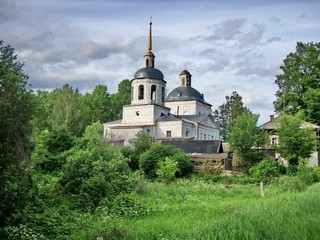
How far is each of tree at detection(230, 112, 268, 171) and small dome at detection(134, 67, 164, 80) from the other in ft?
67.6

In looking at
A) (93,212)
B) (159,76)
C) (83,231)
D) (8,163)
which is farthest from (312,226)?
(159,76)

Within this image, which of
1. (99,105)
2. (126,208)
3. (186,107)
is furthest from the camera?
(99,105)

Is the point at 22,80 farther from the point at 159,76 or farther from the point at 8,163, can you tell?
the point at 159,76

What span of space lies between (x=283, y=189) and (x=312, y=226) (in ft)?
42.8

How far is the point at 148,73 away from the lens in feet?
181

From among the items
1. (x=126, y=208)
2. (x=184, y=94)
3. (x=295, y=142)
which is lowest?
(x=126, y=208)

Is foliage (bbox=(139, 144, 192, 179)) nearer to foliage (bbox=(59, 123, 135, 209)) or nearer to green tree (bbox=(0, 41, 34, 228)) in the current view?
foliage (bbox=(59, 123, 135, 209))

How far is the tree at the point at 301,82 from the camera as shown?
142 ft

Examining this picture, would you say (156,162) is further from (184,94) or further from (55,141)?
(184,94)

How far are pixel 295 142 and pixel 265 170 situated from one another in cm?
419

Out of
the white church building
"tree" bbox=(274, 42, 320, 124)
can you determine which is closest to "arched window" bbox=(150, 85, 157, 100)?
the white church building

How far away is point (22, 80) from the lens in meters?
9.33

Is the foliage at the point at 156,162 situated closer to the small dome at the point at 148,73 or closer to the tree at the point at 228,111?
the small dome at the point at 148,73

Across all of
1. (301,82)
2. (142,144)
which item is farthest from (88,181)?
(301,82)
